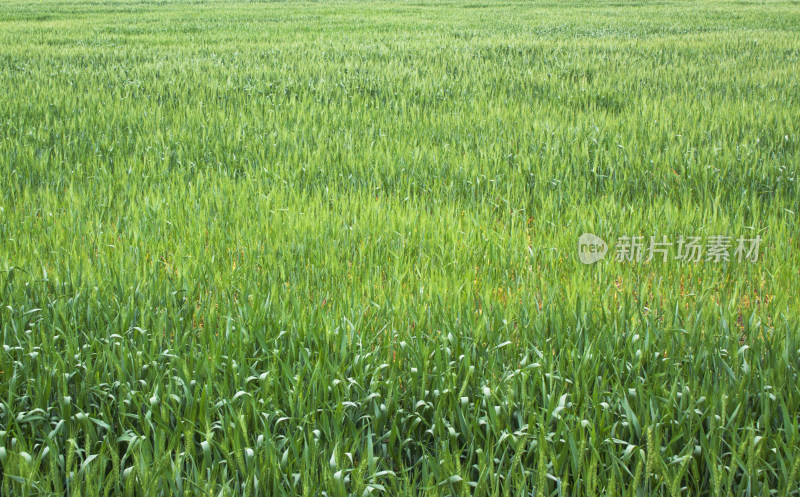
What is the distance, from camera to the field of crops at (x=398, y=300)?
1690 millimetres

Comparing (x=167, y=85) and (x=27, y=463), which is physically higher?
(x=167, y=85)

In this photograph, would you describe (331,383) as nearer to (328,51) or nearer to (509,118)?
(509,118)

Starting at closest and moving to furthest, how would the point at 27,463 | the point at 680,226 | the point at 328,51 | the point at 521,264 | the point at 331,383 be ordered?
the point at 27,463 → the point at 331,383 → the point at 521,264 → the point at 680,226 → the point at 328,51

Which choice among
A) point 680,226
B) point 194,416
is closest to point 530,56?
point 680,226

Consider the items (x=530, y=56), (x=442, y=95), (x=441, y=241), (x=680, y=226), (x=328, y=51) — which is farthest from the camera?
(x=328, y=51)

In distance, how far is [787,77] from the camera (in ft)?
27.9

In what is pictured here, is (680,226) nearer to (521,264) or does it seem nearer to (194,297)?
(521,264)

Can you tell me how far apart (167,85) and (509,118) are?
4.42 m

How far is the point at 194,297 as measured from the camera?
2.64 meters

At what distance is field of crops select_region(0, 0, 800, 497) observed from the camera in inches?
66.6

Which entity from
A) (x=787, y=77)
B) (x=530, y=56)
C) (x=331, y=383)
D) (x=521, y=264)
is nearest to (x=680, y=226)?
(x=521, y=264)

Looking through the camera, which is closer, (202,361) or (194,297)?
(202,361)

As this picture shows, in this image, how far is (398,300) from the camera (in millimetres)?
2469

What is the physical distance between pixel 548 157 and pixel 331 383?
3225 millimetres
